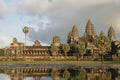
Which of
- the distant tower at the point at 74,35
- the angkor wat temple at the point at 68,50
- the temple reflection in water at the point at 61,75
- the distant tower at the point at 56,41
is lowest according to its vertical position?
the temple reflection in water at the point at 61,75

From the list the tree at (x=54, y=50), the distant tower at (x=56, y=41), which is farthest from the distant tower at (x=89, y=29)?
the tree at (x=54, y=50)

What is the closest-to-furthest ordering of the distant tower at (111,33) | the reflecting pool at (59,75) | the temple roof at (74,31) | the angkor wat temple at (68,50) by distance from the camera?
the reflecting pool at (59,75), the angkor wat temple at (68,50), the temple roof at (74,31), the distant tower at (111,33)

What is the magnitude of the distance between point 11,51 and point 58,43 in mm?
24689

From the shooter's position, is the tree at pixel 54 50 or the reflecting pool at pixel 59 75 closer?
the reflecting pool at pixel 59 75

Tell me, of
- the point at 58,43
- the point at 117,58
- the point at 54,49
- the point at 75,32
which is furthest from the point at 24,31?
the point at 75,32

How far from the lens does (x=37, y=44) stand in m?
174

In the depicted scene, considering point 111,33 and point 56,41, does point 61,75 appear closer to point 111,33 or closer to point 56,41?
point 56,41

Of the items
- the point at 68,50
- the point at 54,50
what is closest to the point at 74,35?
the point at 54,50

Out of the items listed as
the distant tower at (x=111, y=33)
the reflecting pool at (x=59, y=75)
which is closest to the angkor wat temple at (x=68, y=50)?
the distant tower at (x=111, y=33)

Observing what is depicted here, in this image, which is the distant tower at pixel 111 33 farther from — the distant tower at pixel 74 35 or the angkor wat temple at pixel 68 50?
the distant tower at pixel 74 35

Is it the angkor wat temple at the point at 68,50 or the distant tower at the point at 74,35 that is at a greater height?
the distant tower at the point at 74,35

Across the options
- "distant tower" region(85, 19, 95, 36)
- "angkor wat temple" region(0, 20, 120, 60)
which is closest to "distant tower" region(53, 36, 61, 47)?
"angkor wat temple" region(0, 20, 120, 60)

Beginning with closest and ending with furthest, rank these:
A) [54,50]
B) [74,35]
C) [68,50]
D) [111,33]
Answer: [68,50] < [54,50] < [74,35] < [111,33]

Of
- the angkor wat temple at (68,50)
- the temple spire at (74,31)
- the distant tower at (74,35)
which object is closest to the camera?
the angkor wat temple at (68,50)
